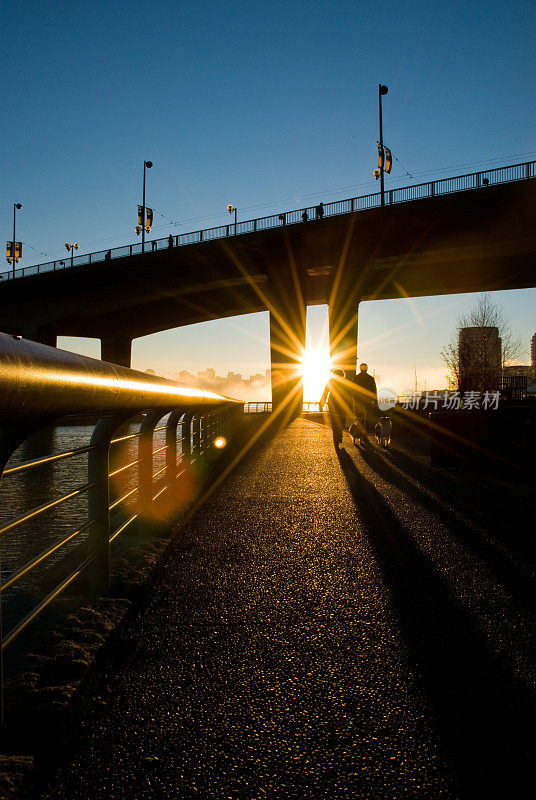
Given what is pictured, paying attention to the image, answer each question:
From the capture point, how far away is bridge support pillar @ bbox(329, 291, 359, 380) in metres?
39.1

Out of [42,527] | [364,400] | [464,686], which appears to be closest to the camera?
[464,686]

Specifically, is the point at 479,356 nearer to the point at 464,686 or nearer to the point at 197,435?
the point at 197,435

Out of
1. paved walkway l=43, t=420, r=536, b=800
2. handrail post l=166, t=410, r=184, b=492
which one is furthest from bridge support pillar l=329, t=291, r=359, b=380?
paved walkway l=43, t=420, r=536, b=800

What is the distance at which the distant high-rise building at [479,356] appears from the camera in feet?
184

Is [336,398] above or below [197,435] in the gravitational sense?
above

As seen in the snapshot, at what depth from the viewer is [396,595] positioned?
10.8 feet

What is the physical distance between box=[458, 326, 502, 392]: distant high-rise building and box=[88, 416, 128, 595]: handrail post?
56162 millimetres

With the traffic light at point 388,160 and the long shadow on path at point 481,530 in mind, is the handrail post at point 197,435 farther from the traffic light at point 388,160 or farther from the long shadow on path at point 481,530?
the traffic light at point 388,160

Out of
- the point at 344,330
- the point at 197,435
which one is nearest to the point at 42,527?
the point at 197,435

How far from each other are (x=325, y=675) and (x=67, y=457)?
2.47 metres

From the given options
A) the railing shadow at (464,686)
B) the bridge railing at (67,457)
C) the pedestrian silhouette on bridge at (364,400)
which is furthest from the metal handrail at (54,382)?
the pedestrian silhouette on bridge at (364,400)

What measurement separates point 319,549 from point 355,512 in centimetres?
158

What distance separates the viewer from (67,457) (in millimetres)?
3900

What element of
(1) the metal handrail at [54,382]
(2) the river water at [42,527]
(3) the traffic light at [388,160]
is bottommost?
(2) the river water at [42,527]
